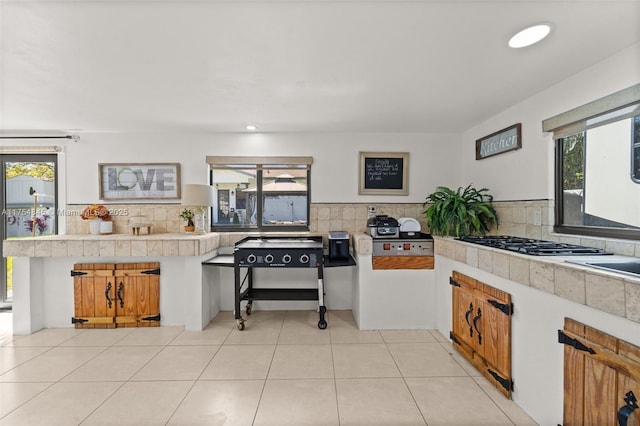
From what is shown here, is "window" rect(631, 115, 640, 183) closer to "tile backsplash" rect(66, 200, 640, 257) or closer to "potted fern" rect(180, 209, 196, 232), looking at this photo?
"tile backsplash" rect(66, 200, 640, 257)

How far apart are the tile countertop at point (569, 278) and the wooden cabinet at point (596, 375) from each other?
13cm

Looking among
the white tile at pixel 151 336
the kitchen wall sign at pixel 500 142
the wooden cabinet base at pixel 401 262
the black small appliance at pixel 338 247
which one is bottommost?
the white tile at pixel 151 336

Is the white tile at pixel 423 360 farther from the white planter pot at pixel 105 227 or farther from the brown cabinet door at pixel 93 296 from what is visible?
the white planter pot at pixel 105 227

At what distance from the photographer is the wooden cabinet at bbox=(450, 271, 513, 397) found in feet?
6.06

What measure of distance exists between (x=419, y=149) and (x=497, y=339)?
236 cm

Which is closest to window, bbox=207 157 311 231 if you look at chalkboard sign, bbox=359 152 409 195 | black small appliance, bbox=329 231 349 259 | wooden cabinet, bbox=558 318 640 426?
black small appliance, bbox=329 231 349 259

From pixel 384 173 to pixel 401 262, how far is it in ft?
3.91

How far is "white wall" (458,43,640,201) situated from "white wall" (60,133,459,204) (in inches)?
18.3

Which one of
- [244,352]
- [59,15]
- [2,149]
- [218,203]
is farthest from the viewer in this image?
[218,203]

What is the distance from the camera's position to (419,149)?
12.0 ft

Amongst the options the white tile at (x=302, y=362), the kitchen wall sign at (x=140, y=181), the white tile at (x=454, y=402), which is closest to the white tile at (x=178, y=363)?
the white tile at (x=302, y=362)

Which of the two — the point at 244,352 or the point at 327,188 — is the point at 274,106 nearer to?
the point at 327,188

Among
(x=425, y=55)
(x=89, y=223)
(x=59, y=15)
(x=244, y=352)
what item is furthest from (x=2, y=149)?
(x=425, y=55)

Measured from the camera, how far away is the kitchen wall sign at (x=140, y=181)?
11.7 ft
